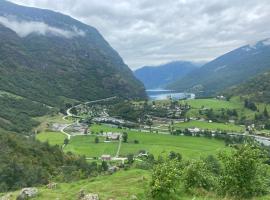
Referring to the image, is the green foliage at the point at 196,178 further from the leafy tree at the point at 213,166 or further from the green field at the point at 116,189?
the leafy tree at the point at 213,166

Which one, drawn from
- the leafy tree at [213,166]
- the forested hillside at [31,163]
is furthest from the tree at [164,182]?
the forested hillside at [31,163]

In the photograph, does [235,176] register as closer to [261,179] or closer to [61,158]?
[261,179]

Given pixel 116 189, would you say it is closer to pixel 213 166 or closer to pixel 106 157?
pixel 213 166

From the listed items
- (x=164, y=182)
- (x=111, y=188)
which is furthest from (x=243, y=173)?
(x=111, y=188)

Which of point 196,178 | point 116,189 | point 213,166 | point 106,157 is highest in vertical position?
point 196,178

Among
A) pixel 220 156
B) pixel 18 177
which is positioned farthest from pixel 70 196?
pixel 18 177

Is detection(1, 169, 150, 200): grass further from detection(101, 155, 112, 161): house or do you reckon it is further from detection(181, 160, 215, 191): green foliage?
detection(101, 155, 112, 161): house

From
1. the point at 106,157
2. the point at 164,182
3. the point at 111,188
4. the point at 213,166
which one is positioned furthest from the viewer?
the point at 106,157
